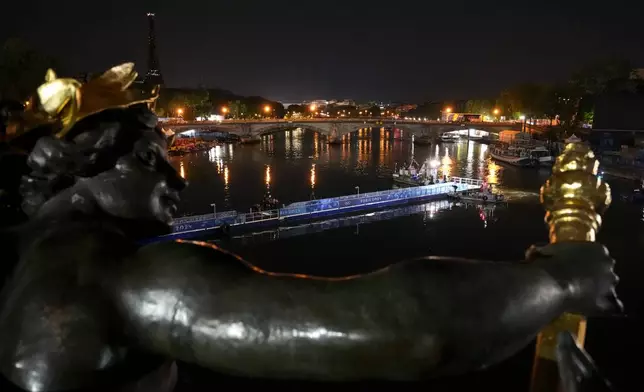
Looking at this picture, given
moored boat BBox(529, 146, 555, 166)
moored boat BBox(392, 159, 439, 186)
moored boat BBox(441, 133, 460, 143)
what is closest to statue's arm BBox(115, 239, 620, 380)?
moored boat BBox(392, 159, 439, 186)

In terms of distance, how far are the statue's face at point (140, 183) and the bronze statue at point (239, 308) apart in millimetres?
102

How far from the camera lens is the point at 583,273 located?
1.29 metres

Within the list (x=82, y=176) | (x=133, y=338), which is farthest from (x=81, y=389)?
(x=82, y=176)

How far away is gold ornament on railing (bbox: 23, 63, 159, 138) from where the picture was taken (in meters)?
1.46

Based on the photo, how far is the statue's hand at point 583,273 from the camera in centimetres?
128

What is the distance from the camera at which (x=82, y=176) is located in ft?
5.30

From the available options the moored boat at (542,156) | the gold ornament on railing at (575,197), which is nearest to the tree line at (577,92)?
the moored boat at (542,156)

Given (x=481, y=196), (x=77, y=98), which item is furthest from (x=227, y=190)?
(x=77, y=98)

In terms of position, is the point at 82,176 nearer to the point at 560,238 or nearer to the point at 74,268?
the point at 74,268

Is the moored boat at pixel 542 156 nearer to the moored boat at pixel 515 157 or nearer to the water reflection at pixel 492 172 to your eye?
the moored boat at pixel 515 157

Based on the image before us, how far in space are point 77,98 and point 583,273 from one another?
139cm

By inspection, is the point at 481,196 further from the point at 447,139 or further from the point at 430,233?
the point at 447,139

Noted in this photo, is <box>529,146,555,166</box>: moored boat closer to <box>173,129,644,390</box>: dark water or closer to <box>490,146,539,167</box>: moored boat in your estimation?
<box>490,146,539,167</box>: moored boat

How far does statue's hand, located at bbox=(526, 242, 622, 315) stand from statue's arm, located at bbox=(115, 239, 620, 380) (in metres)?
0.03
